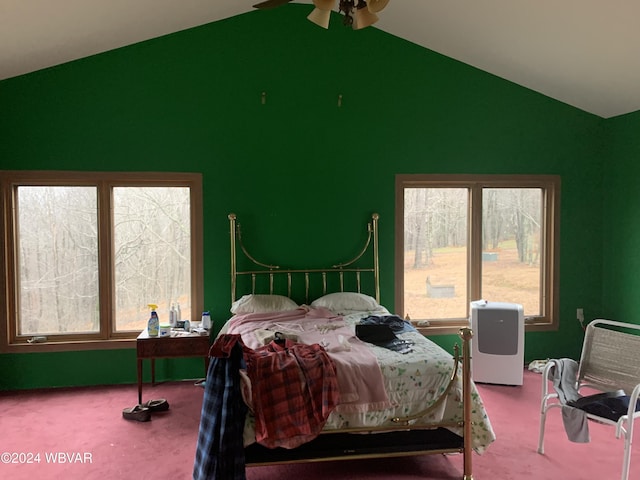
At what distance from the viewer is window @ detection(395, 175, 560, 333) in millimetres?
4727

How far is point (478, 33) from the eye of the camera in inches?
158

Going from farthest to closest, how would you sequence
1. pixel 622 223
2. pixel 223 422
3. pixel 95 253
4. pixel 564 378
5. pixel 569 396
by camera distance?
pixel 622 223
pixel 95 253
pixel 564 378
pixel 569 396
pixel 223 422

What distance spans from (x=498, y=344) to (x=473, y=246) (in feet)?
3.34

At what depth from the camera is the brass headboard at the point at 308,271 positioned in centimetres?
441

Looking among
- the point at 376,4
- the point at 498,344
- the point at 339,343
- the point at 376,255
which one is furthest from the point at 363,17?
the point at 498,344

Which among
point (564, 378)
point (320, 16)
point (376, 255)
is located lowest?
point (564, 378)

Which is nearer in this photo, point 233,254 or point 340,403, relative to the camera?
point 340,403

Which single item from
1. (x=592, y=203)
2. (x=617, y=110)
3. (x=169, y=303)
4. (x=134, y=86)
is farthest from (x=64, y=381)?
(x=617, y=110)

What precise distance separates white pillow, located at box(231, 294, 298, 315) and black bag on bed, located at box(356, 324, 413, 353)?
3.46 ft

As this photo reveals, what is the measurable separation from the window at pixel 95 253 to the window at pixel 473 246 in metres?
2.09

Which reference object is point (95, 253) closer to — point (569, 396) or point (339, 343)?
point (339, 343)

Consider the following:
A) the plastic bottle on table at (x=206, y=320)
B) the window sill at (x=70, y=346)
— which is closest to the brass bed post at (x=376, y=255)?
the plastic bottle on table at (x=206, y=320)

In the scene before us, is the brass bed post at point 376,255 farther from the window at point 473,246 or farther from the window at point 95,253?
the window at point 95,253

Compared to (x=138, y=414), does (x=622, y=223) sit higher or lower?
A: higher
